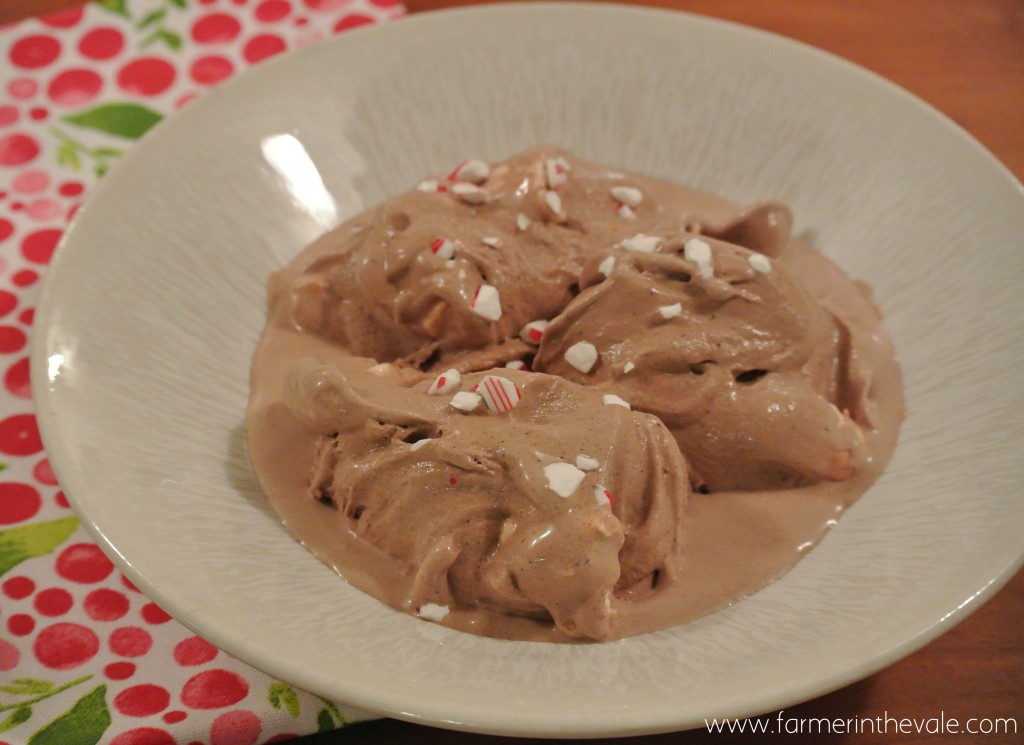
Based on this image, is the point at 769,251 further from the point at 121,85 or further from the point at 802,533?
the point at 121,85

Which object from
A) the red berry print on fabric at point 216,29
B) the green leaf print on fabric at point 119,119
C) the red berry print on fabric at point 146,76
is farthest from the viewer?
the red berry print on fabric at point 216,29

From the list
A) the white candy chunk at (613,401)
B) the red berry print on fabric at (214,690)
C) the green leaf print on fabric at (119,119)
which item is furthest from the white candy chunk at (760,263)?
the green leaf print on fabric at (119,119)

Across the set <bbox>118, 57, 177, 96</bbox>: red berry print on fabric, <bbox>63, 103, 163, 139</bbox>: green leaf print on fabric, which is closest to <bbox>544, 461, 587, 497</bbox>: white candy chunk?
<bbox>63, 103, 163, 139</bbox>: green leaf print on fabric

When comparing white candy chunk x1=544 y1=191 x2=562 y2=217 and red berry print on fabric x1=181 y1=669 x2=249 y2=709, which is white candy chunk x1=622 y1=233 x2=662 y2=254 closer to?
white candy chunk x1=544 y1=191 x2=562 y2=217

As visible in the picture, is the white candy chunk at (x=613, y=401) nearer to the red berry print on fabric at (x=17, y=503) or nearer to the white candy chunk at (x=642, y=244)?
the white candy chunk at (x=642, y=244)

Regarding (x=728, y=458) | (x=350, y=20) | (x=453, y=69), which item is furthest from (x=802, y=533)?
(x=350, y=20)

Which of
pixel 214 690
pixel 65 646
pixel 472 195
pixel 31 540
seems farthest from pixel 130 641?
pixel 472 195
